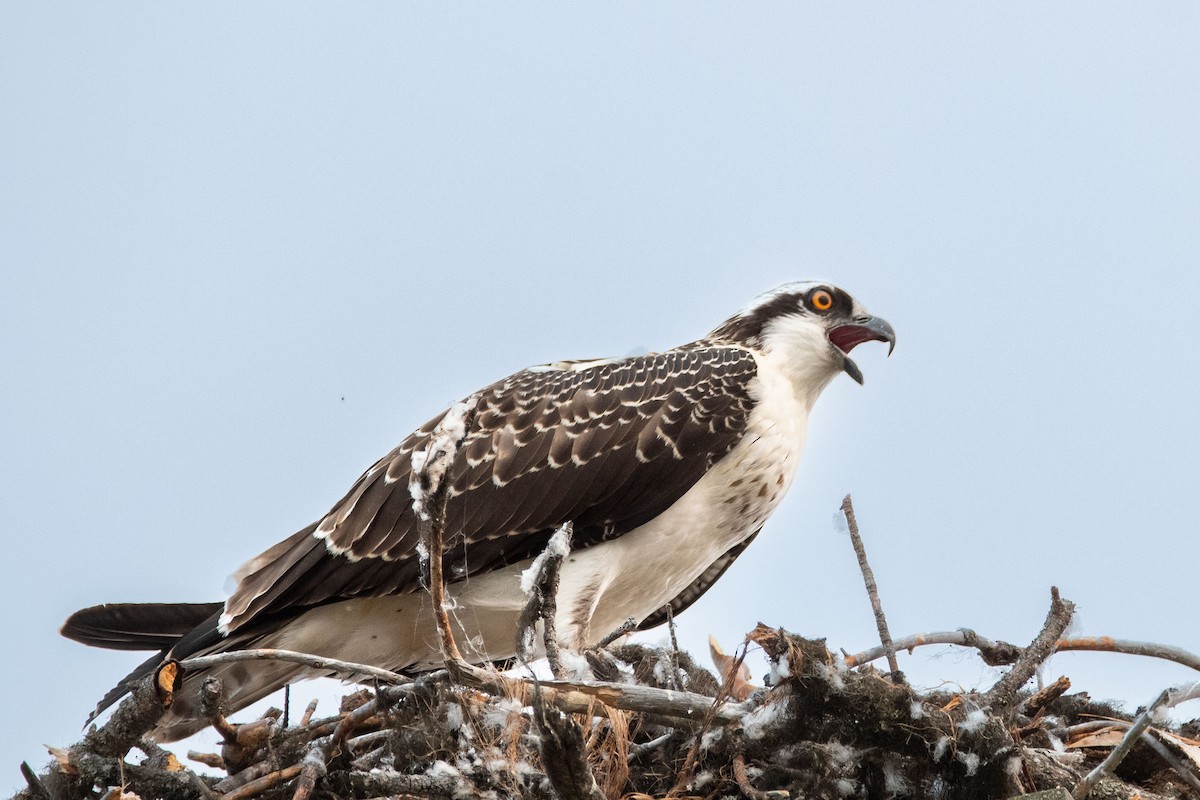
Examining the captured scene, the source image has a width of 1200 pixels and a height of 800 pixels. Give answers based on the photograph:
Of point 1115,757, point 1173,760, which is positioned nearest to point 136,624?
point 1115,757

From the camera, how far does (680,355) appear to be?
6254mm

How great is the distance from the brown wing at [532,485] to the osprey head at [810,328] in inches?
19.4

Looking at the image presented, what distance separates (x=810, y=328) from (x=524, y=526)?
1729 millimetres

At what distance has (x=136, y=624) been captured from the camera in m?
6.18

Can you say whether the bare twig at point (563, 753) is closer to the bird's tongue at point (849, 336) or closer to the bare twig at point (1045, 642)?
the bare twig at point (1045, 642)

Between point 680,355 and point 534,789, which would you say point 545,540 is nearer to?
point 680,355

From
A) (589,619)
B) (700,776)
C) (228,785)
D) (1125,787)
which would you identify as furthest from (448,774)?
(1125,787)

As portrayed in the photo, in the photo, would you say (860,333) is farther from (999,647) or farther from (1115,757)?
(1115,757)

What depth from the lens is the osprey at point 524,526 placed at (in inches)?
228

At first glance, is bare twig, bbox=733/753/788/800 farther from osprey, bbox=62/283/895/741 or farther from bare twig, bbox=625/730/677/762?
osprey, bbox=62/283/895/741

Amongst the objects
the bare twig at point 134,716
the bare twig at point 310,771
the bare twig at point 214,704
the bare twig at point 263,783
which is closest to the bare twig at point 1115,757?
the bare twig at point 310,771

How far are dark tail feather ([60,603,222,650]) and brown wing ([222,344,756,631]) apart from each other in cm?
35

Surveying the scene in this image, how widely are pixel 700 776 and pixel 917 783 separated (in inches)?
27.2

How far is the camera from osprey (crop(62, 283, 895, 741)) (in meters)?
5.79
